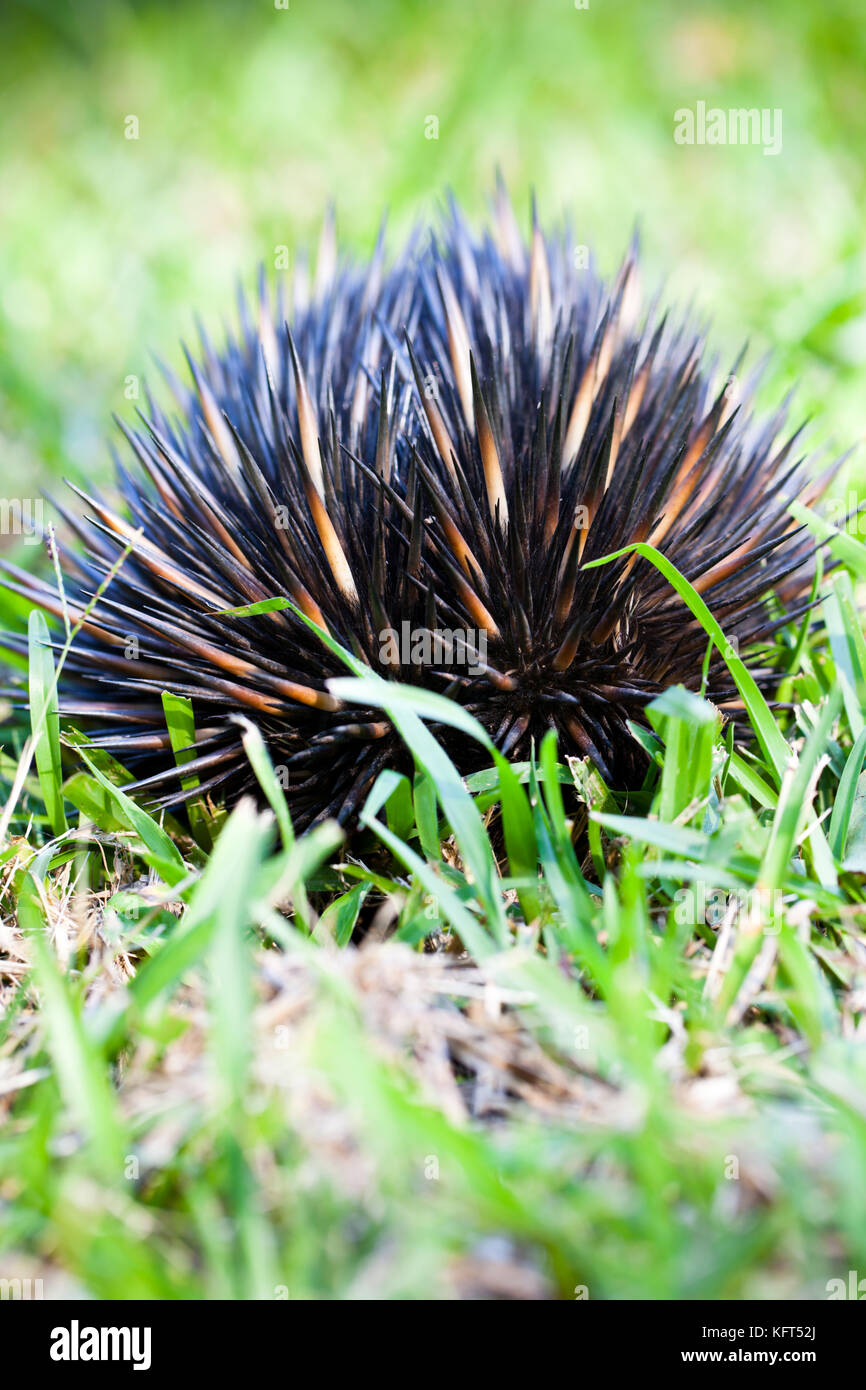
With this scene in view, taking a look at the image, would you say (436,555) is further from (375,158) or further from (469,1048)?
(375,158)

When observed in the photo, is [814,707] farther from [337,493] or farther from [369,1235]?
[369,1235]

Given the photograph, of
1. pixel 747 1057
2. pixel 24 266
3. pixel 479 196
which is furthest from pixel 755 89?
pixel 747 1057

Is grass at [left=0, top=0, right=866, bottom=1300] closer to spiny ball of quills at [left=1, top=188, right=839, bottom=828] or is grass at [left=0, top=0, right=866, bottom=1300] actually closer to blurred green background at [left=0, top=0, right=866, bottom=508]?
spiny ball of quills at [left=1, top=188, right=839, bottom=828]

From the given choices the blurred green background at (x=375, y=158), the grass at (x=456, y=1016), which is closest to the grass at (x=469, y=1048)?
the grass at (x=456, y=1016)

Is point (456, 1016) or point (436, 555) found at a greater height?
point (436, 555)

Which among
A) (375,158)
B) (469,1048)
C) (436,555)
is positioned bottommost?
(469,1048)

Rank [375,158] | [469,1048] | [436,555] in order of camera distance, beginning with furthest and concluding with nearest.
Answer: [375,158]
[436,555]
[469,1048]

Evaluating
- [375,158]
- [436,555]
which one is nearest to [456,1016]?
[436,555]
